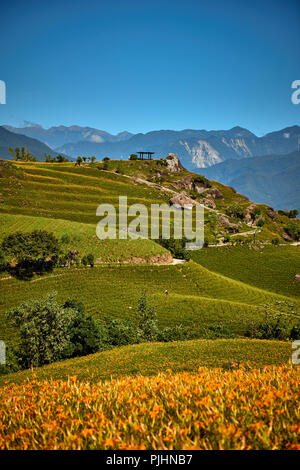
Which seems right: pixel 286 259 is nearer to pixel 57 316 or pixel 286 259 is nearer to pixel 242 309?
pixel 242 309

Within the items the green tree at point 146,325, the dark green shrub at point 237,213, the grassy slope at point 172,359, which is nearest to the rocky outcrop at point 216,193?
the dark green shrub at point 237,213

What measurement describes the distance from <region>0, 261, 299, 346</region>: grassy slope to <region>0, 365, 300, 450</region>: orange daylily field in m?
33.7

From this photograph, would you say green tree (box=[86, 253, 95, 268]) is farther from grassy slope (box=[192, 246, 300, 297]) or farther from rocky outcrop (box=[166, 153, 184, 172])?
rocky outcrop (box=[166, 153, 184, 172])

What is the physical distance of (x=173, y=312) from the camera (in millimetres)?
42469

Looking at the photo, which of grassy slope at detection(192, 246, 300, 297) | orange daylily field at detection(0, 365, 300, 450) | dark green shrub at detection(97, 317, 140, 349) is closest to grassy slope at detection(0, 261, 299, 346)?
dark green shrub at detection(97, 317, 140, 349)

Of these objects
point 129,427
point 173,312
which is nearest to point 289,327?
point 173,312

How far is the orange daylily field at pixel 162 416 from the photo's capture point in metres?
3.50

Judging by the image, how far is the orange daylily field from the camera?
11.5 ft

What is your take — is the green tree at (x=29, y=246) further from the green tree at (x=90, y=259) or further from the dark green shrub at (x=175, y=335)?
the dark green shrub at (x=175, y=335)

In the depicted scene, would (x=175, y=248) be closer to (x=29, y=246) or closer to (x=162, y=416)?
(x=29, y=246)

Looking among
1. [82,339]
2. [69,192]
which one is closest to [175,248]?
A: [82,339]

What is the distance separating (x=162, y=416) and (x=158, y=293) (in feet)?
154

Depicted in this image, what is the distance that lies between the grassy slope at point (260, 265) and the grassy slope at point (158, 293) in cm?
A: 1224

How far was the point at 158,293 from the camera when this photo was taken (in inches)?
1978
